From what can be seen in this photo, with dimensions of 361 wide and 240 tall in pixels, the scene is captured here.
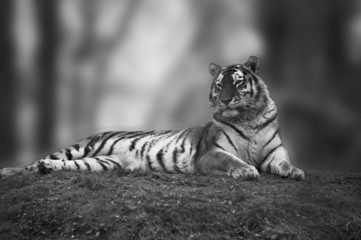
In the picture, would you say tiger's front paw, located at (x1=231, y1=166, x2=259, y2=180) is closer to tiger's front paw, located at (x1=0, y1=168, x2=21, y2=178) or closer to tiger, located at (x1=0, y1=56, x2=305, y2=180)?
tiger, located at (x1=0, y1=56, x2=305, y2=180)

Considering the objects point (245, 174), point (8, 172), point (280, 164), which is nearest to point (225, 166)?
point (245, 174)

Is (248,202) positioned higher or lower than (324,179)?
higher

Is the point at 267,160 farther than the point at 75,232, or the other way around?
the point at 267,160

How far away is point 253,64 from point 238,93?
2.49 feet

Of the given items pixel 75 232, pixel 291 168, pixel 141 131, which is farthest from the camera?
pixel 141 131

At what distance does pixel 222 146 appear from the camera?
7176 millimetres

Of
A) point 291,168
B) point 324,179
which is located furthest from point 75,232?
point 324,179

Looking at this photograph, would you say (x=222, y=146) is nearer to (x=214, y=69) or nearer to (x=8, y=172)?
(x=214, y=69)

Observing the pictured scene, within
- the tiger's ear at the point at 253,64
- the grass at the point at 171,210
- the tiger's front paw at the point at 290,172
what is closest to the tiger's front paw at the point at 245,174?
the grass at the point at 171,210

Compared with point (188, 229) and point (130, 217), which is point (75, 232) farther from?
point (188, 229)

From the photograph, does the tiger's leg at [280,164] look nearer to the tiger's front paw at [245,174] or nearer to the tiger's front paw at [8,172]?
the tiger's front paw at [245,174]

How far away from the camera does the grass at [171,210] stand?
449cm

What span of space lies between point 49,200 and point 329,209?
2909 millimetres

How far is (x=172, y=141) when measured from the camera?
26.1ft
